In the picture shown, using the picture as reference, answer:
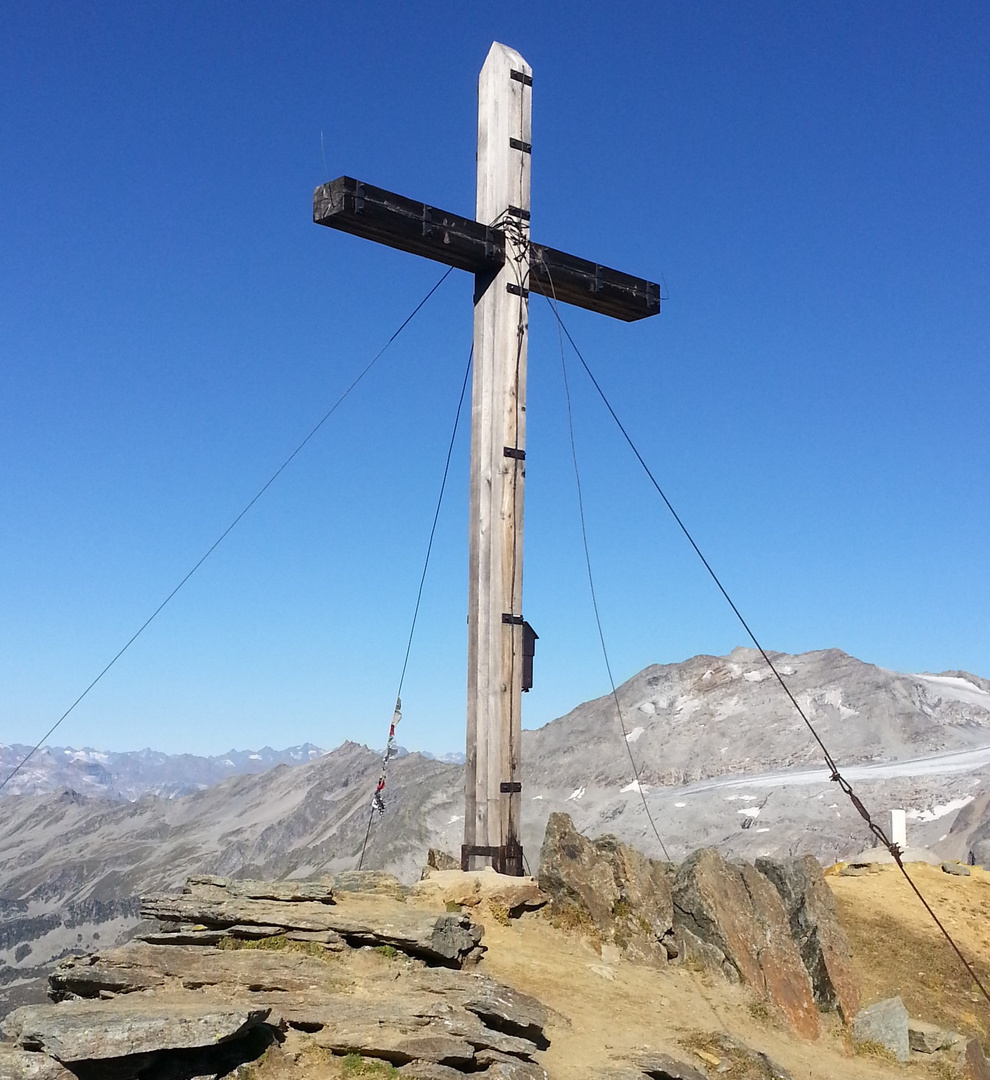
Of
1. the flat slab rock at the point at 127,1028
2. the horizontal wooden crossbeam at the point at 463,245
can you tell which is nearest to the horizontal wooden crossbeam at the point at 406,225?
the horizontal wooden crossbeam at the point at 463,245

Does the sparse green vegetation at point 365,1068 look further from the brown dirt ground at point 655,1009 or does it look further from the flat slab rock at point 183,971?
the flat slab rock at point 183,971

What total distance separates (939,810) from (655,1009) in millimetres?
46864

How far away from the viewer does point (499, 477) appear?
10227mm

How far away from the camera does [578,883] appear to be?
9633 millimetres

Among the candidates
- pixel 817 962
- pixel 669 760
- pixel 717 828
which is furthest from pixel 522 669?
pixel 669 760

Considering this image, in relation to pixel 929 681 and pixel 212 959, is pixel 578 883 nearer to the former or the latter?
pixel 212 959

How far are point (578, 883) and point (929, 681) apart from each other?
78.0 metres

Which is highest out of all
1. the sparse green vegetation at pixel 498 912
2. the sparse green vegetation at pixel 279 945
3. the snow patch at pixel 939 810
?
the snow patch at pixel 939 810

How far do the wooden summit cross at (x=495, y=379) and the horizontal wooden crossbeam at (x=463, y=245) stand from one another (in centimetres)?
1

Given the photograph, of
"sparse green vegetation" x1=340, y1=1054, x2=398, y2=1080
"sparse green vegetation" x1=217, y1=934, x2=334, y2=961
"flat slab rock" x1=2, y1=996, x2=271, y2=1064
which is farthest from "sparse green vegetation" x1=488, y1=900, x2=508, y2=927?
"flat slab rock" x1=2, y1=996, x2=271, y2=1064

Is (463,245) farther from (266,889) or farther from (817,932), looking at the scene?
(817,932)

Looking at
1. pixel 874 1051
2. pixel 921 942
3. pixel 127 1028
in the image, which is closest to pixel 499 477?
pixel 127 1028

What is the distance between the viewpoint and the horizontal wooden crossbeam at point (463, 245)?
9.74 metres

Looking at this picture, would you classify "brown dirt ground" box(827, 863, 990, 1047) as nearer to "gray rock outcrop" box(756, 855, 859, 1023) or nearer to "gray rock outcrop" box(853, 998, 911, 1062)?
"gray rock outcrop" box(756, 855, 859, 1023)
